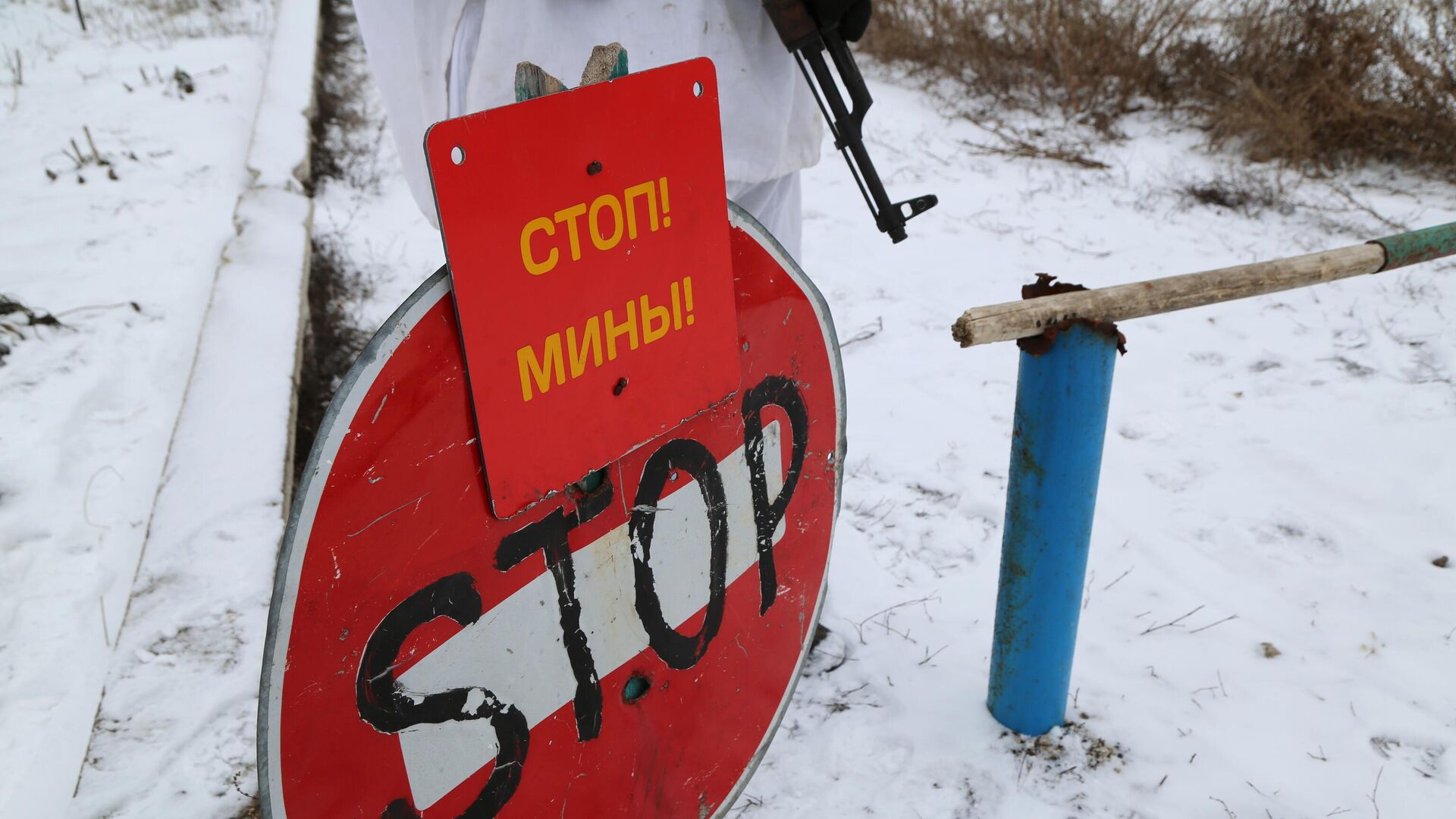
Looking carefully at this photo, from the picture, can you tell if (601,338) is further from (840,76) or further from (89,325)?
(89,325)

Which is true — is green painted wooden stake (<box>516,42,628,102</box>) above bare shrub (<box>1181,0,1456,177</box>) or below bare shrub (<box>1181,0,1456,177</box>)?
above

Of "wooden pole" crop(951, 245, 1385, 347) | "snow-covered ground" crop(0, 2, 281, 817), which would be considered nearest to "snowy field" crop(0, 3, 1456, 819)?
"snow-covered ground" crop(0, 2, 281, 817)

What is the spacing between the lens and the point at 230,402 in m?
2.85

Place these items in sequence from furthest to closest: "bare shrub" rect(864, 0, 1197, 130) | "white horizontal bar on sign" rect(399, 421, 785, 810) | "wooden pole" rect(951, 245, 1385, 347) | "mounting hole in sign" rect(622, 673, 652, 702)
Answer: "bare shrub" rect(864, 0, 1197, 130) → "wooden pole" rect(951, 245, 1385, 347) → "mounting hole in sign" rect(622, 673, 652, 702) → "white horizontal bar on sign" rect(399, 421, 785, 810)

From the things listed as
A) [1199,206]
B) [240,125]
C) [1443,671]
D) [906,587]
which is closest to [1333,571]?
[1443,671]

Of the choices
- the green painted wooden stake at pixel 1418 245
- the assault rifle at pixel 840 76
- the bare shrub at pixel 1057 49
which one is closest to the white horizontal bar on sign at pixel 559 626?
the assault rifle at pixel 840 76

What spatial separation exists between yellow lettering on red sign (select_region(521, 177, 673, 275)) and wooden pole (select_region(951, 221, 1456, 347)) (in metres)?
0.56

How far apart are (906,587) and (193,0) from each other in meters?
8.88

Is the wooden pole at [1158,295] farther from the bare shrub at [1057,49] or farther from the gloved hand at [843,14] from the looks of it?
the bare shrub at [1057,49]

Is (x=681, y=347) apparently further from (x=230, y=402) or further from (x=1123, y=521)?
(x=230, y=402)

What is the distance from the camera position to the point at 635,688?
102 centimetres

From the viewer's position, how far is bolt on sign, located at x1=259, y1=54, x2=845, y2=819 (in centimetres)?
72

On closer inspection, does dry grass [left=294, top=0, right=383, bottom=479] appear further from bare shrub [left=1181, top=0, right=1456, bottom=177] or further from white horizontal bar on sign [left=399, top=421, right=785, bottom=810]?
bare shrub [left=1181, top=0, right=1456, bottom=177]

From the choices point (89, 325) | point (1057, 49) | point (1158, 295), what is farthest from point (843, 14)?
point (1057, 49)
